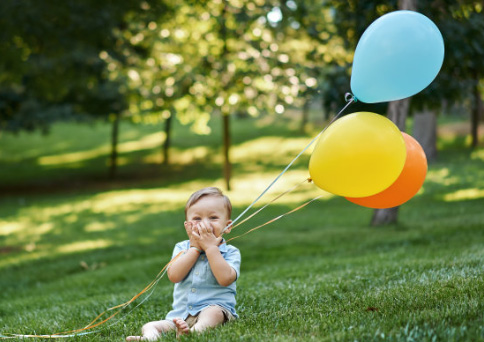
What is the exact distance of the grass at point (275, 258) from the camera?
3146 millimetres

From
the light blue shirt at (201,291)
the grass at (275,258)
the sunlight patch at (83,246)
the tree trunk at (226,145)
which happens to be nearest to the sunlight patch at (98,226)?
the grass at (275,258)

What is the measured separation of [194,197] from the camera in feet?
11.2

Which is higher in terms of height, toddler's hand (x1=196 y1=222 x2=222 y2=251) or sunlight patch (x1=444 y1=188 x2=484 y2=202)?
toddler's hand (x1=196 y1=222 x2=222 y2=251)

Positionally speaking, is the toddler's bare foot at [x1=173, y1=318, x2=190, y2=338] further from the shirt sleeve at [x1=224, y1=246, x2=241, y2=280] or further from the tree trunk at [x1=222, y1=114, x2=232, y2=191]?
the tree trunk at [x1=222, y1=114, x2=232, y2=191]

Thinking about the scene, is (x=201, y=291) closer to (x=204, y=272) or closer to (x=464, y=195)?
(x=204, y=272)

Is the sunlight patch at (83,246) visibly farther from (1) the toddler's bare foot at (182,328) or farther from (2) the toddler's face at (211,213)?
(1) the toddler's bare foot at (182,328)

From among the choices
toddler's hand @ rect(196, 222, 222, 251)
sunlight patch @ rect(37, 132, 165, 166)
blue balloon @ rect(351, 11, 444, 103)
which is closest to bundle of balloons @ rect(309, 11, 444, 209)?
blue balloon @ rect(351, 11, 444, 103)

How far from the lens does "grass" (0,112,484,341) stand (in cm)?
315

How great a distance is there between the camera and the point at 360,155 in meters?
3.33

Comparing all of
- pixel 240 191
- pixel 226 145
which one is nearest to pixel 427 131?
pixel 240 191

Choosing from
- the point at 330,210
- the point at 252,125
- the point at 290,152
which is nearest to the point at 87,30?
the point at 330,210

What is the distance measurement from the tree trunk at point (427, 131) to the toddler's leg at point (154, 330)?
1744 cm

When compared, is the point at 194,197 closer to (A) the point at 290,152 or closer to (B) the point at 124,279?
(B) the point at 124,279

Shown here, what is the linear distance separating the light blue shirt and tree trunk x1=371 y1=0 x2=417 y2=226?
6.02 meters
